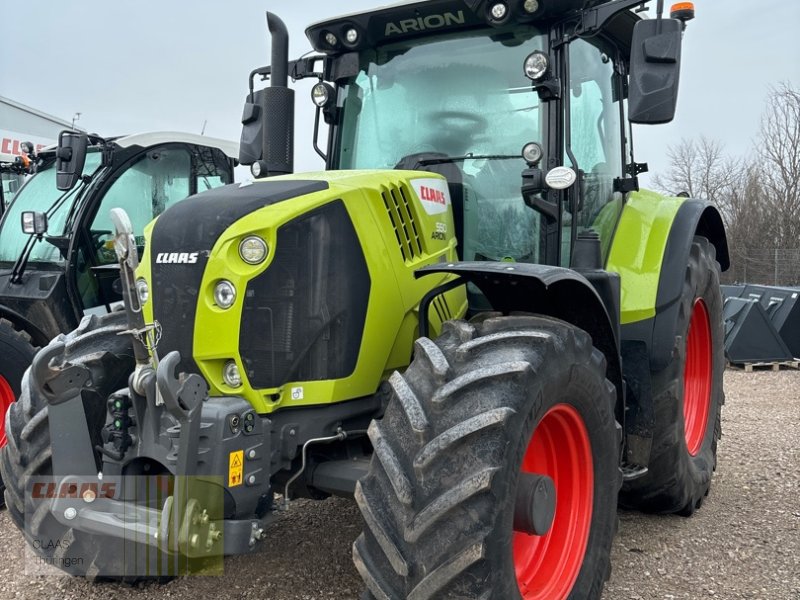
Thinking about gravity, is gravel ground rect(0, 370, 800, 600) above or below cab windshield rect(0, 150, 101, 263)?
below

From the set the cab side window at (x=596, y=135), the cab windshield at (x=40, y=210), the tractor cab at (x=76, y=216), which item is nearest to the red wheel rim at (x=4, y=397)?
the tractor cab at (x=76, y=216)

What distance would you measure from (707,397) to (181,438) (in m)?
3.43

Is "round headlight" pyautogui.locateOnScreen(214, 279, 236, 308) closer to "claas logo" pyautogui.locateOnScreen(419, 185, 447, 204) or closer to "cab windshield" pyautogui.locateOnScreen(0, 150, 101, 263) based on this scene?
"claas logo" pyautogui.locateOnScreen(419, 185, 447, 204)

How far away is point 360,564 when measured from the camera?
86.6 inches

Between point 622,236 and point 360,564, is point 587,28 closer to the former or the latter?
point 622,236

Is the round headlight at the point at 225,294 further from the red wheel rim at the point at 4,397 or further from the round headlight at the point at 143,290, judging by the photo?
the red wheel rim at the point at 4,397

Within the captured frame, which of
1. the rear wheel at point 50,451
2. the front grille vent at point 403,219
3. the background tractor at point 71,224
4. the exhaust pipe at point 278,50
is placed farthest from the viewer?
the background tractor at point 71,224

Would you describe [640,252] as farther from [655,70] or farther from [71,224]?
[71,224]

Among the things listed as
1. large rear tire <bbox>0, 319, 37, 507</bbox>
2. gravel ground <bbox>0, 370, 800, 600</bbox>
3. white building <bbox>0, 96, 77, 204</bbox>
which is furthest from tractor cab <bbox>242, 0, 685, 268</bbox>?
white building <bbox>0, 96, 77, 204</bbox>

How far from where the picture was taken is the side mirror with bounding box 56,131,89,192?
557 cm

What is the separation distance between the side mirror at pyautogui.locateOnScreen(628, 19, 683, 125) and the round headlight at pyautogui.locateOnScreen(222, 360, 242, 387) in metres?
1.83

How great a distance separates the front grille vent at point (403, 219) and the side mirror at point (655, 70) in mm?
970

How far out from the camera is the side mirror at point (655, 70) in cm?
296

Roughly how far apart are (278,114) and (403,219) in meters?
0.97
